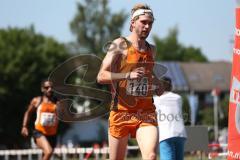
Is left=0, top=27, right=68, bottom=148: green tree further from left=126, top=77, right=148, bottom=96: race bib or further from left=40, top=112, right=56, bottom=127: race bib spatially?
left=126, top=77, right=148, bottom=96: race bib

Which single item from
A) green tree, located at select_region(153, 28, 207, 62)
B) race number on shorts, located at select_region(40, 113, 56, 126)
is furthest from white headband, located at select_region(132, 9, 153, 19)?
green tree, located at select_region(153, 28, 207, 62)

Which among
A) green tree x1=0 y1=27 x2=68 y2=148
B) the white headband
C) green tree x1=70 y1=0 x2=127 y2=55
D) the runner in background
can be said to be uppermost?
green tree x1=70 y1=0 x2=127 y2=55

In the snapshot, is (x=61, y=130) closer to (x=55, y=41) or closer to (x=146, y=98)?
(x=55, y=41)

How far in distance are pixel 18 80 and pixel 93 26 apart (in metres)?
24.2

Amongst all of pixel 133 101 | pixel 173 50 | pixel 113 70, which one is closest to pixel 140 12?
pixel 113 70

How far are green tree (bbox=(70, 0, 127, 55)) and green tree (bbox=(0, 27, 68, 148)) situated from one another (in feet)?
63.0

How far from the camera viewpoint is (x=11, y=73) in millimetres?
63312

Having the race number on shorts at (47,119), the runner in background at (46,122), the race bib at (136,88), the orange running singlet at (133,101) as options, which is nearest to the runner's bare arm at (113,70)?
the orange running singlet at (133,101)

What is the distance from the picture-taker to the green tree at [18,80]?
62750 mm

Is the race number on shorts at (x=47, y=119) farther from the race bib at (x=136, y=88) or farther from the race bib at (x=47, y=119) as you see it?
the race bib at (x=136, y=88)

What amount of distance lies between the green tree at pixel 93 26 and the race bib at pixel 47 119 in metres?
68.8

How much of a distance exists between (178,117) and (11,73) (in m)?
52.8

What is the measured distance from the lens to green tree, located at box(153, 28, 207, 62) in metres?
136

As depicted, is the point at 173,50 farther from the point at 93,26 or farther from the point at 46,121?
the point at 46,121
